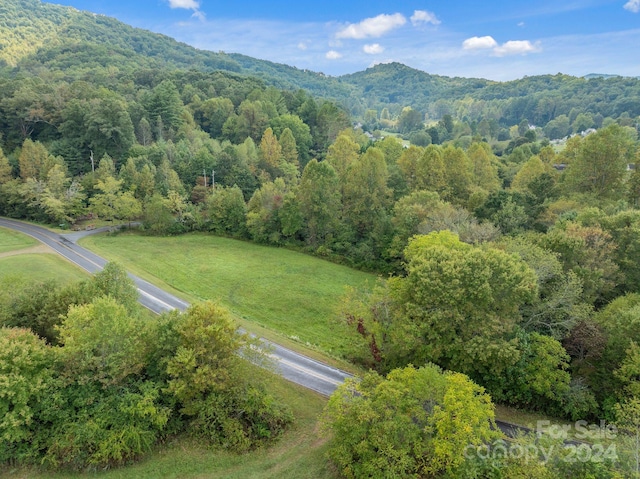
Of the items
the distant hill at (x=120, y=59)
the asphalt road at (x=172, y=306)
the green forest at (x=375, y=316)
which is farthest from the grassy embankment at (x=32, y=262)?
the distant hill at (x=120, y=59)

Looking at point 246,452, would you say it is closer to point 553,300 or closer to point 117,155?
point 553,300

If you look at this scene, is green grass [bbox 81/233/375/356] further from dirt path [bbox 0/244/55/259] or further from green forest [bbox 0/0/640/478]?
dirt path [bbox 0/244/55/259]

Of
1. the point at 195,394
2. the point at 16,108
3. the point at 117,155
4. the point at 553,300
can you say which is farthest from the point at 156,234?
the point at 553,300

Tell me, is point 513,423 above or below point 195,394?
below

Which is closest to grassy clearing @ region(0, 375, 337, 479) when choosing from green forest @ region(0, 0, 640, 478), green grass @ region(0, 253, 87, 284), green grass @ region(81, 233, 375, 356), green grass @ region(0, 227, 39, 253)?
green forest @ region(0, 0, 640, 478)

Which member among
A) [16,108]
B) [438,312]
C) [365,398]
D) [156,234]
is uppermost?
[16,108]

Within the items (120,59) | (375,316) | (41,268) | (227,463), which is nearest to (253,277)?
(375,316)
